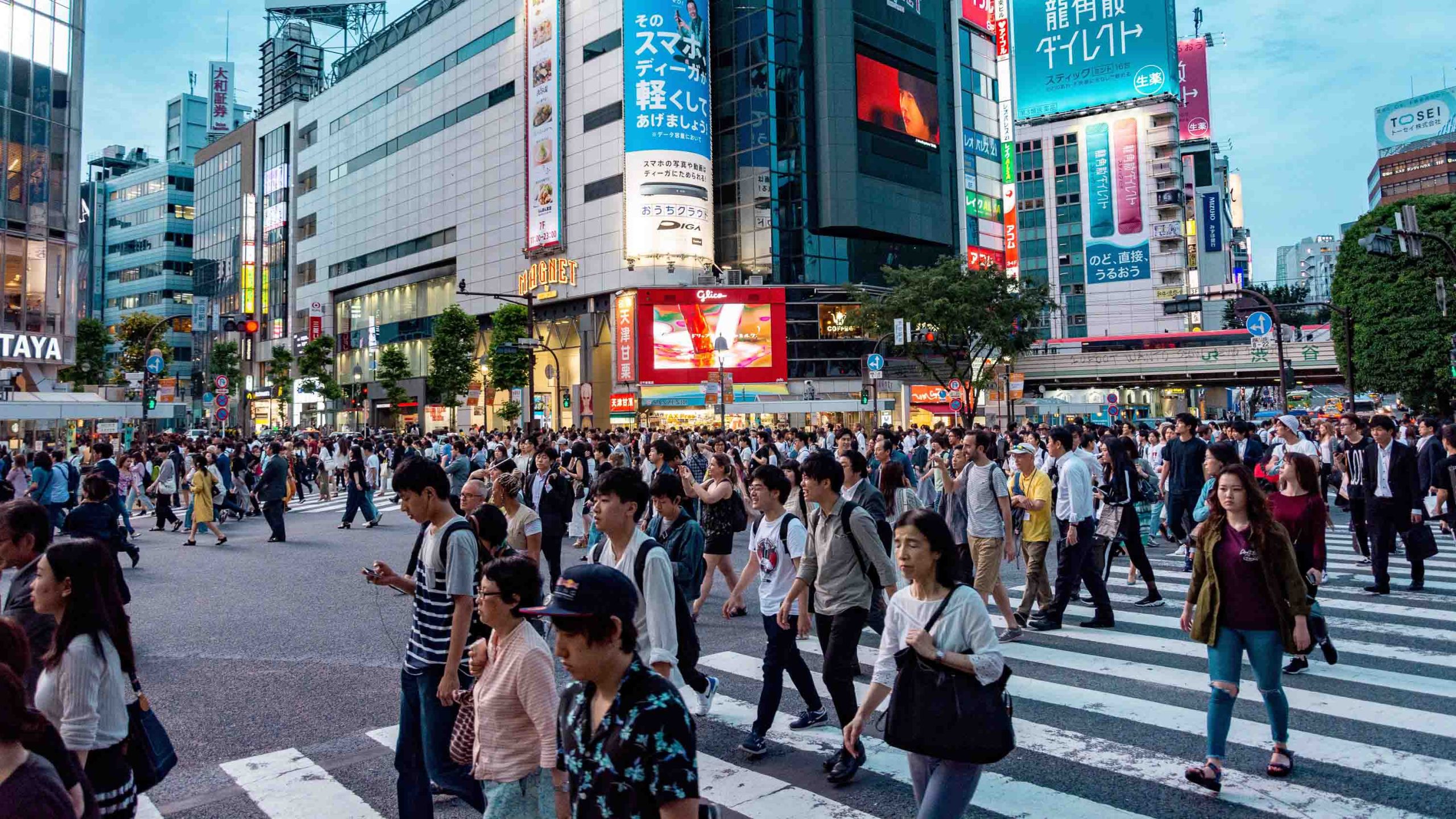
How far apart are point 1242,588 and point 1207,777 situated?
1.01 m

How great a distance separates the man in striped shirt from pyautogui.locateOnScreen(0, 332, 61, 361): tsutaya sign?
41.7 m

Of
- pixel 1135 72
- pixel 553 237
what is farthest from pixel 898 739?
pixel 1135 72

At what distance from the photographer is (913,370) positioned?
53531 mm

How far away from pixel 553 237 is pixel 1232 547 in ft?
160

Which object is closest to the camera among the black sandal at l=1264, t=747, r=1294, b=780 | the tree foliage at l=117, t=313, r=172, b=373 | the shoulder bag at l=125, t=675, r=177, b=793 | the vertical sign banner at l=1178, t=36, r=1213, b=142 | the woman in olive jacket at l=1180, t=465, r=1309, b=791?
the shoulder bag at l=125, t=675, r=177, b=793

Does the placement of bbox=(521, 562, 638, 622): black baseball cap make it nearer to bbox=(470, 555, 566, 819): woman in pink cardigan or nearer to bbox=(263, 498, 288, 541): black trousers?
bbox=(470, 555, 566, 819): woman in pink cardigan

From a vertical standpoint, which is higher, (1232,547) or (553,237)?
(553,237)

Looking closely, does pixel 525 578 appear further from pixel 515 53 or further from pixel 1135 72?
pixel 1135 72

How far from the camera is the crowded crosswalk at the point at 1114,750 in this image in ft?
15.4

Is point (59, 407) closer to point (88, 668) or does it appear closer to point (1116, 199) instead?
point (88, 668)

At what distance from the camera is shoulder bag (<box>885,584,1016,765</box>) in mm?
3232

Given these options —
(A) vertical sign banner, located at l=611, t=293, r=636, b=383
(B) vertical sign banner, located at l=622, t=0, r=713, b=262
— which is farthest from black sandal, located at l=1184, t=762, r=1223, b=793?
(B) vertical sign banner, located at l=622, t=0, r=713, b=262

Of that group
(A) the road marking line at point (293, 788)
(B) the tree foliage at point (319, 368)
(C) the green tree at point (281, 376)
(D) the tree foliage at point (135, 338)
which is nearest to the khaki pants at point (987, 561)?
(A) the road marking line at point (293, 788)

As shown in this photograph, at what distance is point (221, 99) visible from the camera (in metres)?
108
